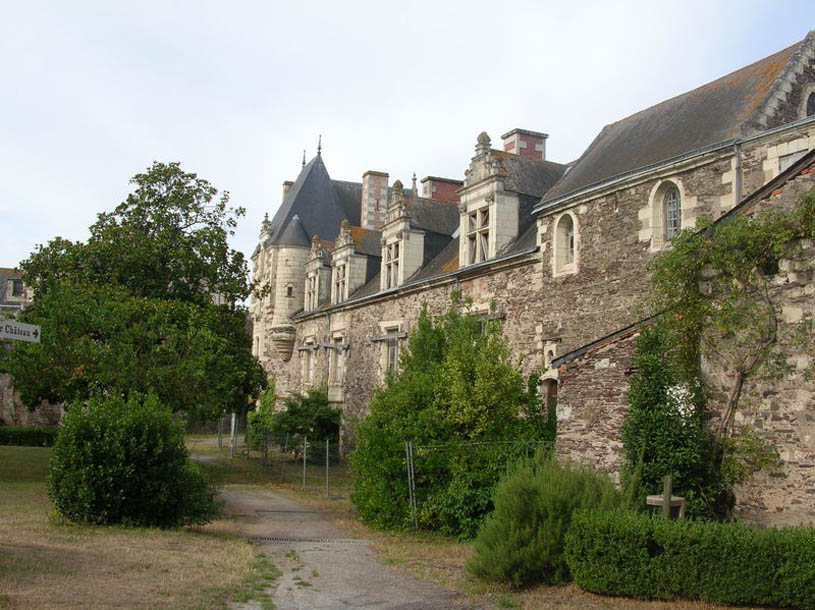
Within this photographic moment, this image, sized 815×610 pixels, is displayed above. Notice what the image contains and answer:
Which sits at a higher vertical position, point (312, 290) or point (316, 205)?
point (316, 205)

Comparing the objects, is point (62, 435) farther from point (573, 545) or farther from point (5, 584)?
point (573, 545)

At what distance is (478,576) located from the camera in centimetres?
944

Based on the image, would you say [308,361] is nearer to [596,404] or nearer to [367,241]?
[367,241]

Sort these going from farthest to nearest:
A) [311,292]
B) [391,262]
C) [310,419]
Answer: [311,292] → [310,419] → [391,262]

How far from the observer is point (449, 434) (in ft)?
44.9

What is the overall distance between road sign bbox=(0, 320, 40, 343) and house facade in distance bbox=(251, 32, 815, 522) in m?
7.04

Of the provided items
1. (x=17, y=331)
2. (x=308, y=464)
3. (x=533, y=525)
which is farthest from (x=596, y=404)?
(x=308, y=464)

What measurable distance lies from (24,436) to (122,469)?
28.4 m

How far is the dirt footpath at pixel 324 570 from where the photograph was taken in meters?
8.36

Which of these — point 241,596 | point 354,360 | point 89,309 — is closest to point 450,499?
point 241,596

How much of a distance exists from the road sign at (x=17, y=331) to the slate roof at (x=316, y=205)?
25437mm

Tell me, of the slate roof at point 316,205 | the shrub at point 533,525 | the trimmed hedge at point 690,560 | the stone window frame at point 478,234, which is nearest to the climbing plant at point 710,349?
A: the shrub at point 533,525

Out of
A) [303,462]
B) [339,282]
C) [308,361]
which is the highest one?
[339,282]

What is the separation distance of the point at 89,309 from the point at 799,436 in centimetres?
1528
